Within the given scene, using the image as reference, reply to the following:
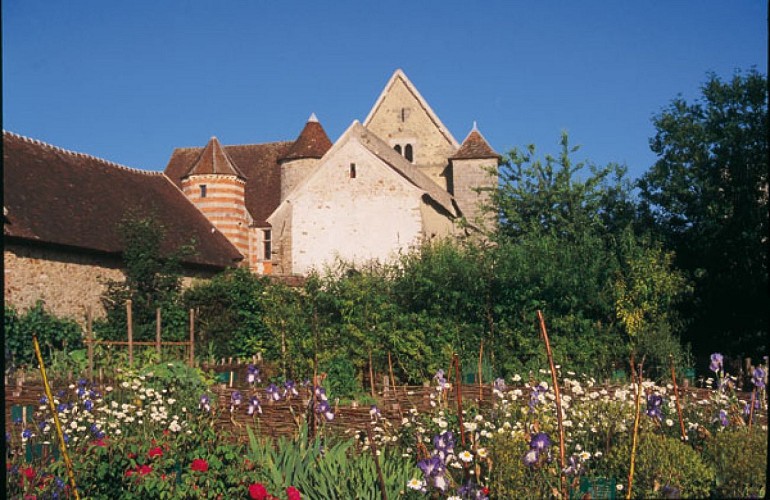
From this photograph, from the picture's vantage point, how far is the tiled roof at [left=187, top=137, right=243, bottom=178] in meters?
27.8

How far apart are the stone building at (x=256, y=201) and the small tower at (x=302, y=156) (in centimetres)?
6

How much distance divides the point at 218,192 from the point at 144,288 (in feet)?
31.6

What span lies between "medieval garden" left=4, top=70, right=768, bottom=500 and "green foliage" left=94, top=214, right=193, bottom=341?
7 cm

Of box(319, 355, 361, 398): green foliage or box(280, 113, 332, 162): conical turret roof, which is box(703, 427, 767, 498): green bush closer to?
box(319, 355, 361, 398): green foliage

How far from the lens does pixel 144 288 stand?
733 inches

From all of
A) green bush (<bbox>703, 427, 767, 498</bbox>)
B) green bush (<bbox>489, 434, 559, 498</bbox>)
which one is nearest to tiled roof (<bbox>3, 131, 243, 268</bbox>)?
green bush (<bbox>489, 434, 559, 498</bbox>)

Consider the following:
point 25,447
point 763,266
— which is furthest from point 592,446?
point 763,266

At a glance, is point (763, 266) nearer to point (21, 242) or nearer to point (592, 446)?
point (592, 446)

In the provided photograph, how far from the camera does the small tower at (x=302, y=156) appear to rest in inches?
1268

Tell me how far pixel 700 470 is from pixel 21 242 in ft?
52.6

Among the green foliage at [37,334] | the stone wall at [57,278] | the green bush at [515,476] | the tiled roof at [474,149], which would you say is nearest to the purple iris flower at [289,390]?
the green bush at [515,476]

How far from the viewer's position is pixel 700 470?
13.3 feet

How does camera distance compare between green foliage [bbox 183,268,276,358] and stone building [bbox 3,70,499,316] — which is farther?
green foliage [bbox 183,268,276,358]

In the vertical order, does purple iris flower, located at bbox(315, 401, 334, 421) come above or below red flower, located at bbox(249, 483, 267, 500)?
above
